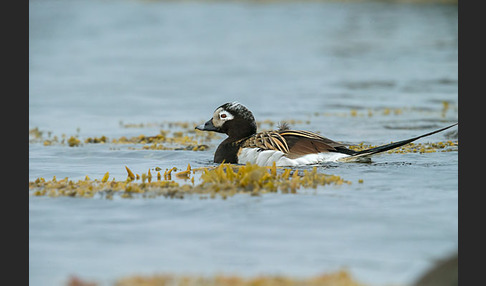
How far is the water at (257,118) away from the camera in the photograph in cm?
646

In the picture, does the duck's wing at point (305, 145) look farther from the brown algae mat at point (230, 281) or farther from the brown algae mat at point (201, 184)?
the brown algae mat at point (230, 281)

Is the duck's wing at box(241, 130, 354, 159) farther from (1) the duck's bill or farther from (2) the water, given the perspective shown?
(1) the duck's bill

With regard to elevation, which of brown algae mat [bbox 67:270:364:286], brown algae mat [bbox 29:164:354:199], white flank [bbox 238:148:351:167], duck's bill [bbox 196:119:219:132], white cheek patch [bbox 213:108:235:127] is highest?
white cheek patch [bbox 213:108:235:127]

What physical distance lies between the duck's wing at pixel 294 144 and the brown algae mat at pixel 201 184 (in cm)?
57

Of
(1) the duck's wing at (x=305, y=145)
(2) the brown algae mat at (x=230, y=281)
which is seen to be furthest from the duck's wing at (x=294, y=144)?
(2) the brown algae mat at (x=230, y=281)

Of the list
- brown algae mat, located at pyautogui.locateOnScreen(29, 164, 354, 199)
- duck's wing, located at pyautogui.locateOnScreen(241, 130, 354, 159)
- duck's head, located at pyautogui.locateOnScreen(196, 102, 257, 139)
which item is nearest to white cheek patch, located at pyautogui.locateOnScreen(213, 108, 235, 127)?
duck's head, located at pyautogui.locateOnScreen(196, 102, 257, 139)

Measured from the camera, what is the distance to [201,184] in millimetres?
8734

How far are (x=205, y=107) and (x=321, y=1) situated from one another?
104 ft

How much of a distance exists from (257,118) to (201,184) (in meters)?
6.99

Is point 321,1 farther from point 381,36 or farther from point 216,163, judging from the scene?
point 216,163

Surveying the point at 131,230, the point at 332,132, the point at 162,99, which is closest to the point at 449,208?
the point at 131,230

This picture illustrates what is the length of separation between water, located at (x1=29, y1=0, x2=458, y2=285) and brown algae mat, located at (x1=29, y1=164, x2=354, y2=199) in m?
0.22

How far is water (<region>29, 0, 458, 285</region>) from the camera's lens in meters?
6.46

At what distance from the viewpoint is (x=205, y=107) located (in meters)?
17.3
